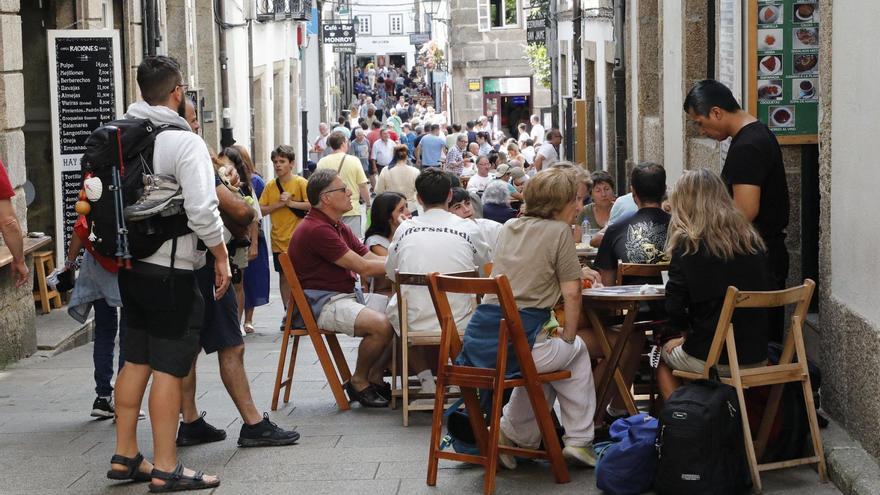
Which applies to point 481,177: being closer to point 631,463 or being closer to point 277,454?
point 277,454

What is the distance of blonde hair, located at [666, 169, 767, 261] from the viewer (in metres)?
5.94

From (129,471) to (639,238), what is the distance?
110 inches

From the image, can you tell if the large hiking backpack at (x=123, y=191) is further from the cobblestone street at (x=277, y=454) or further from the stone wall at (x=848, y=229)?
A: the stone wall at (x=848, y=229)

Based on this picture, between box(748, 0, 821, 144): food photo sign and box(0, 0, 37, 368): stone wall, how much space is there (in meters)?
5.26

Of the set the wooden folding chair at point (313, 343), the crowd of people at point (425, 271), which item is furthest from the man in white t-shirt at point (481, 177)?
the wooden folding chair at point (313, 343)

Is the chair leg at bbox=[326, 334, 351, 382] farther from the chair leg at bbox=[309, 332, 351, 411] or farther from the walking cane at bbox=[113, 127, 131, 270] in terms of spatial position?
the walking cane at bbox=[113, 127, 131, 270]

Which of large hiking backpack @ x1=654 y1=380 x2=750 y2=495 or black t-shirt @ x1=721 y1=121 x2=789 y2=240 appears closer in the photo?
large hiking backpack @ x1=654 y1=380 x2=750 y2=495

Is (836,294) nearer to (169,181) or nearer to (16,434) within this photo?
(169,181)

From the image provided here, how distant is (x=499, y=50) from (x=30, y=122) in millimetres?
35152

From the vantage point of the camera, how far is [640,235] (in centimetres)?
722

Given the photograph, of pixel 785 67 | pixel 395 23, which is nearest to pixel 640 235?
pixel 785 67

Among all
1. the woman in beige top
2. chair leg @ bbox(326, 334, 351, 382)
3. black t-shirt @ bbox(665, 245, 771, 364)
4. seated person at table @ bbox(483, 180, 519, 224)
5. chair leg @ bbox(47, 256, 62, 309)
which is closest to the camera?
black t-shirt @ bbox(665, 245, 771, 364)

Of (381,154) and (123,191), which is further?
(381,154)

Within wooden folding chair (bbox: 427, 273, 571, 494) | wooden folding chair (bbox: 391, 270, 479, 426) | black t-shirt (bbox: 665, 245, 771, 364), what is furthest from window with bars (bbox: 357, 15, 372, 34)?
black t-shirt (bbox: 665, 245, 771, 364)
